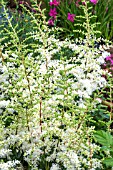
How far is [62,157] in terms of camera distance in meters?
2.35

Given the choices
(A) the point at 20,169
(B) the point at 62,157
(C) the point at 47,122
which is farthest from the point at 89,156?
(A) the point at 20,169

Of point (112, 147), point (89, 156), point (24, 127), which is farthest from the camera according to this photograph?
point (24, 127)

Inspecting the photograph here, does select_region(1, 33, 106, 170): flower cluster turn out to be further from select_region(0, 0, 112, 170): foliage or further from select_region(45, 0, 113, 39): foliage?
select_region(45, 0, 113, 39): foliage

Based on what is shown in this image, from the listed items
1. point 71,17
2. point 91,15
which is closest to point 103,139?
point 71,17

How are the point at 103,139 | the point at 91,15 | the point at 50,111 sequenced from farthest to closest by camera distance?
1. the point at 91,15
2. the point at 50,111
3. the point at 103,139

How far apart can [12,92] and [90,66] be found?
0.50 metres

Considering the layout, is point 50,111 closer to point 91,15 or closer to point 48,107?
point 48,107

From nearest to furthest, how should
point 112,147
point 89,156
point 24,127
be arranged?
point 112,147
point 89,156
point 24,127

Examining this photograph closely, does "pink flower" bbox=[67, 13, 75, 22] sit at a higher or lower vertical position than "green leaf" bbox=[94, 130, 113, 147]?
higher

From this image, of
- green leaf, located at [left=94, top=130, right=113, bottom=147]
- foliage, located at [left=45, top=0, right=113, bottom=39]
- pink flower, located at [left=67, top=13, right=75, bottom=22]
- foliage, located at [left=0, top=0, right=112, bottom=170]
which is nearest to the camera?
green leaf, located at [left=94, top=130, right=113, bottom=147]

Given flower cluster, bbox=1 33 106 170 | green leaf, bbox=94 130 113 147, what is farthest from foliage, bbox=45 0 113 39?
green leaf, bbox=94 130 113 147

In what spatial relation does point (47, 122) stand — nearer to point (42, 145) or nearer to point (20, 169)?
point (42, 145)

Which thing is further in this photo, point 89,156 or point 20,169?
point 20,169

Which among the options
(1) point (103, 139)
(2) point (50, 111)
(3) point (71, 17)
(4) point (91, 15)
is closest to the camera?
(1) point (103, 139)
